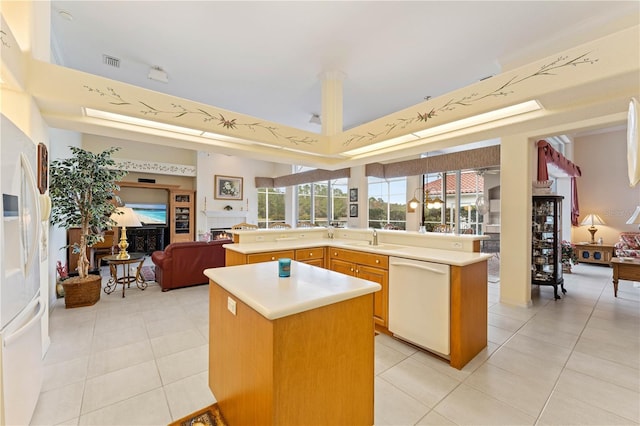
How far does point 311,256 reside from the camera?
3730 mm

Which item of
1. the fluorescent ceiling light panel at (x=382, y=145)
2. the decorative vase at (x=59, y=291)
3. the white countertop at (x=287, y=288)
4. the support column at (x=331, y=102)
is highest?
the support column at (x=331, y=102)

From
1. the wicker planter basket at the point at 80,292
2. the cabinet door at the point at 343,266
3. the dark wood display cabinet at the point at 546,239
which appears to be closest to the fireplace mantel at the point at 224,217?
the wicker planter basket at the point at 80,292

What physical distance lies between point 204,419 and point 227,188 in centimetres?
824

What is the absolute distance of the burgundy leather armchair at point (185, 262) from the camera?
4613 mm

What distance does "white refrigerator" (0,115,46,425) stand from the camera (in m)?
1.36

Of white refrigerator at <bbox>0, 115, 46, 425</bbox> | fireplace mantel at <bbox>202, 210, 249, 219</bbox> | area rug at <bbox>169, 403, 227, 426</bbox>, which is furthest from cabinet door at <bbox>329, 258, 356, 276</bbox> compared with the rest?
fireplace mantel at <bbox>202, 210, 249, 219</bbox>

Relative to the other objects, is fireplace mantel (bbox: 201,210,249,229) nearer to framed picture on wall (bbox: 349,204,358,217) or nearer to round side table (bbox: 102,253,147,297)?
round side table (bbox: 102,253,147,297)

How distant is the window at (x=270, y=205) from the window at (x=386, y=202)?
410 centimetres

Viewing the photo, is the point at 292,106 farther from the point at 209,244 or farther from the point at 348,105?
the point at 209,244

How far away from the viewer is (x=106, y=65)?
3.77m

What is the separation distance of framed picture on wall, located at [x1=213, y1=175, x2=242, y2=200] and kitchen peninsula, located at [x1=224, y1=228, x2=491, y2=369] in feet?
19.1

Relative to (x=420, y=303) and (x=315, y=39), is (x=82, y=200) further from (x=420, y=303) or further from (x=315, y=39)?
(x=420, y=303)

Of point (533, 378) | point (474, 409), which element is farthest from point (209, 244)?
point (533, 378)

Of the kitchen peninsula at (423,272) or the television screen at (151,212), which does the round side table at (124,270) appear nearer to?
the kitchen peninsula at (423,272)
